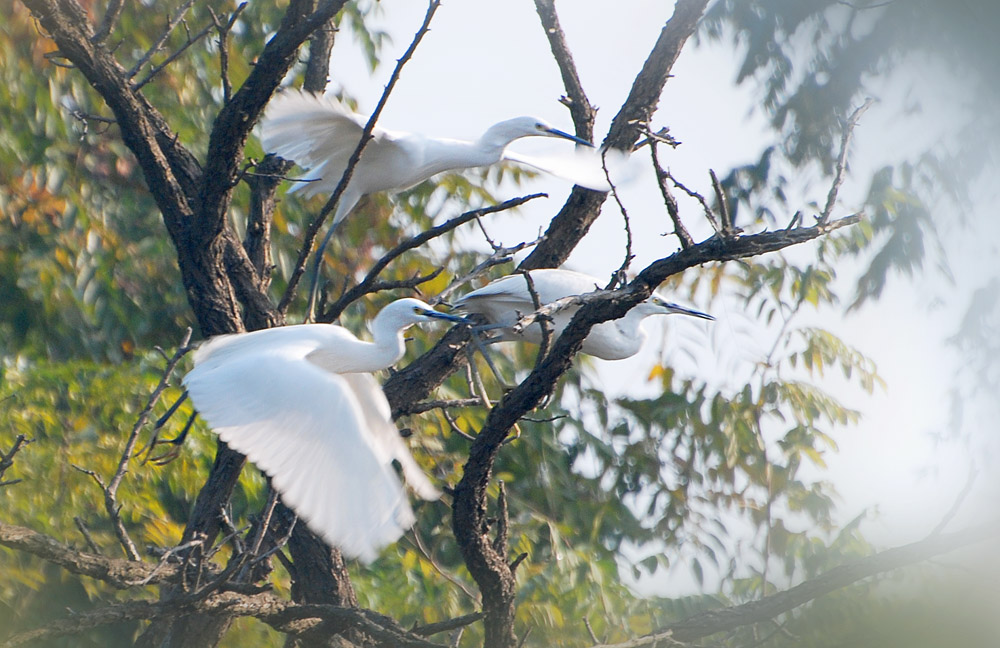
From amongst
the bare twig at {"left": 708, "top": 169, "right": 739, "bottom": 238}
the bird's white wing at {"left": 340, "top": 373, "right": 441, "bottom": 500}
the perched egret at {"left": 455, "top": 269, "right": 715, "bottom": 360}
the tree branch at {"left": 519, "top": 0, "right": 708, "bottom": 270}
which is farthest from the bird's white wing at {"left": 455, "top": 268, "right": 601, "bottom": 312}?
the bare twig at {"left": 708, "top": 169, "right": 739, "bottom": 238}

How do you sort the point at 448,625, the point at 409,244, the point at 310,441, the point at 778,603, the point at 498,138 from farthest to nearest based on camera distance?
the point at 498,138
the point at 778,603
the point at 409,244
the point at 448,625
the point at 310,441

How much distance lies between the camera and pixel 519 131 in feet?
10.6

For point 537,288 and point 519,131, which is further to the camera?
point 519,131

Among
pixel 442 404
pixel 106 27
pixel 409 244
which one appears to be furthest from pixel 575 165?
pixel 106 27

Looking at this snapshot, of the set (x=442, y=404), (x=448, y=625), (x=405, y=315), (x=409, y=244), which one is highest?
(x=409, y=244)

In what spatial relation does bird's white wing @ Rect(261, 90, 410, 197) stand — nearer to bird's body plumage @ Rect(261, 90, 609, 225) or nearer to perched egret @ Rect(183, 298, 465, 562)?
bird's body plumage @ Rect(261, 90, 609, 225)

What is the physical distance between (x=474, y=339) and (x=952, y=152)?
1.29 metres

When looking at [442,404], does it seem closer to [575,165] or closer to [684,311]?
[575,165]

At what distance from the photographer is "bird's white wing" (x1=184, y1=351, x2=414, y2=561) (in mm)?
1846

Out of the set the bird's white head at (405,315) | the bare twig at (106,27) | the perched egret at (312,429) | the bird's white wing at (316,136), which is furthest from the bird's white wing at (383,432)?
the bare twig at (106,27)

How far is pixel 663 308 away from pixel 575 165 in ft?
1.93

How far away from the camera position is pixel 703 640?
2.83 meters

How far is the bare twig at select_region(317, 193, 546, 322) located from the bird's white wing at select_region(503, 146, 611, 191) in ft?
1.31

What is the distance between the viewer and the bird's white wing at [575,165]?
2801 mm
